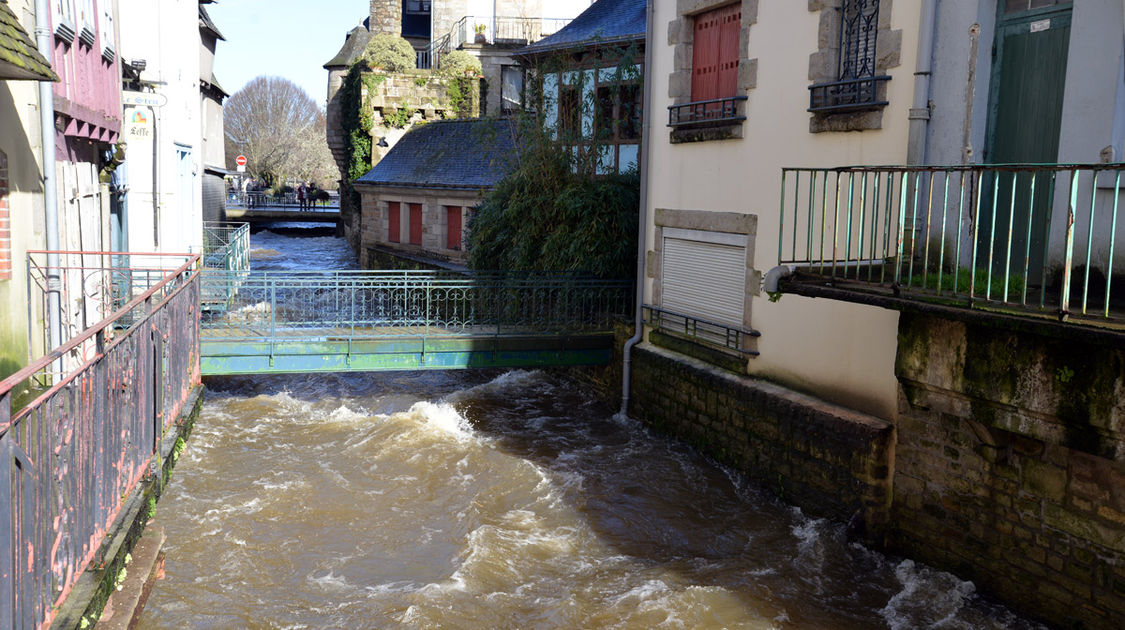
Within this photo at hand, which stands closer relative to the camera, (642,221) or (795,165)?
(795,165)

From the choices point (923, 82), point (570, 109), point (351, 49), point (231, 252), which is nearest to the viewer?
point (923, 82)

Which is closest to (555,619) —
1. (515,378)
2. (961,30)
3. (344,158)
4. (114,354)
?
(114,354)

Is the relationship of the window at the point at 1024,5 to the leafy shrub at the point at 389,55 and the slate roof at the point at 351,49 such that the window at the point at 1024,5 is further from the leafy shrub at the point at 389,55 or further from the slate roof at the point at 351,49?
the slate roof at the point at 351,49

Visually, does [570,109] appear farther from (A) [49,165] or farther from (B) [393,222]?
(A) [49,165]

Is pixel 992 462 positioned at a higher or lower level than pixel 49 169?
lower

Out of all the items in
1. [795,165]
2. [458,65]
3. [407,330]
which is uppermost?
[458,65]

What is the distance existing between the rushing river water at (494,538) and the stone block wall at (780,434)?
219 millimetres

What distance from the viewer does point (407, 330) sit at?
1191cm

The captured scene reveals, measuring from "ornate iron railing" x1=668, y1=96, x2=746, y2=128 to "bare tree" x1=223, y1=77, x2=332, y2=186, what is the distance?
5065cm

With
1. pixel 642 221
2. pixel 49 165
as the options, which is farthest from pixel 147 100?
pixel 642 221

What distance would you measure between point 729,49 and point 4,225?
730 cm

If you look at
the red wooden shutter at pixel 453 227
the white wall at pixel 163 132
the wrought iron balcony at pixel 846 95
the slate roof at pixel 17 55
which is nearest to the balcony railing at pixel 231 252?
the white wall at pixel 163 132

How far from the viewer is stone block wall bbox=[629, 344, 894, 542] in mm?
8219

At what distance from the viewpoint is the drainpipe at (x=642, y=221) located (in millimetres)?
11883
